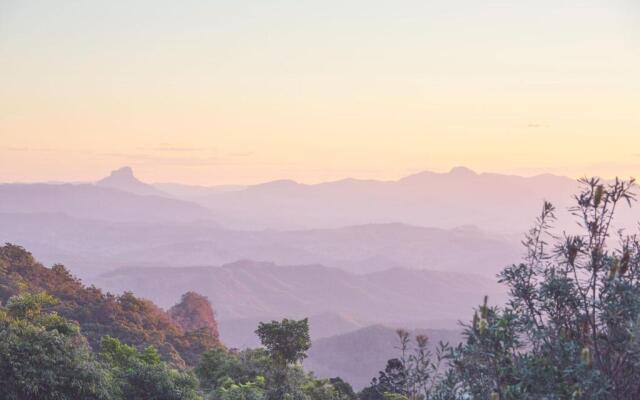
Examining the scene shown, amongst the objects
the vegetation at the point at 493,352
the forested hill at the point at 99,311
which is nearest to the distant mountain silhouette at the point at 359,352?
the forested hill at the point at 99,311

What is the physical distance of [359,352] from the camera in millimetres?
115625

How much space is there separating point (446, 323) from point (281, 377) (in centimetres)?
16828

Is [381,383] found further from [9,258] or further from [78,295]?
[9,258]

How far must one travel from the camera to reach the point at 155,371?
2192 centimetres

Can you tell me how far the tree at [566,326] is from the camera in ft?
28.9

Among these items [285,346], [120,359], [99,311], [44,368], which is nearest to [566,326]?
[44,368]

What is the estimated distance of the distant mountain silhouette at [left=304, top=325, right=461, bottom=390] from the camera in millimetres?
108375

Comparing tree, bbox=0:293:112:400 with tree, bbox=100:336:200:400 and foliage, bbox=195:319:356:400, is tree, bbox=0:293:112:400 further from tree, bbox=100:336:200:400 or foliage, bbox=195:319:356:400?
foliage, bbox=195:319:356:400

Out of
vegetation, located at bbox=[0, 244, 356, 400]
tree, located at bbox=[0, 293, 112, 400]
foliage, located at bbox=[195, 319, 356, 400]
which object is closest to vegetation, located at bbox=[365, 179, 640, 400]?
tree, located at bbox=[0, 293, 112, 400]

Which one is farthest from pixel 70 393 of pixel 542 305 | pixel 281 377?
pixel 542 305

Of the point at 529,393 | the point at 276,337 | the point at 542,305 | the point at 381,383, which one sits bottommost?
the point at 381,383

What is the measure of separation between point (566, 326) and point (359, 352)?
109 metres

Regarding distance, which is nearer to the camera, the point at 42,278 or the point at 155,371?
the point at 155,371

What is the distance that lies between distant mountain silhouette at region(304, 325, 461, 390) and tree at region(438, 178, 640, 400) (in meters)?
97.8
